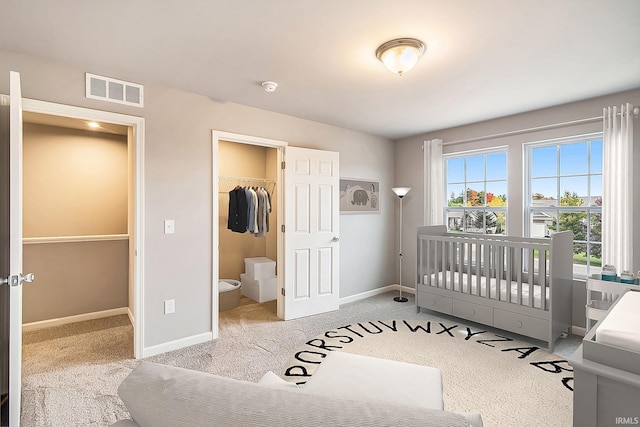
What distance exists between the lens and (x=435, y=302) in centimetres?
361

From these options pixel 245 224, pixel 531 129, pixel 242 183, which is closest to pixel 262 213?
pixel 245 224

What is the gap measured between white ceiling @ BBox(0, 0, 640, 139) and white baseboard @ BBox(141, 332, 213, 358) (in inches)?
89.5

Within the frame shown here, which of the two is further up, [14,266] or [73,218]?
[73,218]

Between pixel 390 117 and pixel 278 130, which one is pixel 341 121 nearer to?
pixel 390 117

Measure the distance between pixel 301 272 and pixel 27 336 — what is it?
2752 millimetres

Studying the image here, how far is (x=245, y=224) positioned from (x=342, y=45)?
263cm

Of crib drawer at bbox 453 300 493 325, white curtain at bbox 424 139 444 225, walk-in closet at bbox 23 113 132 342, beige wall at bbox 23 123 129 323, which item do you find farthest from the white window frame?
beige wall at bbox 23 123 129 323

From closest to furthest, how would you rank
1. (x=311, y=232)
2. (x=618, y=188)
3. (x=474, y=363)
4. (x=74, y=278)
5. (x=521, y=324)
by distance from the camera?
(x=474, y=363) < (x=618, y=188) < (x=521, y=324) < (x=74, y=278) < (x=311, y=232)

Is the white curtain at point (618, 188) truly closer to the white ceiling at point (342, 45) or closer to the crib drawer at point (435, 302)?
the white ceiling at point (342, 45)

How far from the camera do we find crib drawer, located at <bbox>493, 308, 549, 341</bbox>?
9.08 ft

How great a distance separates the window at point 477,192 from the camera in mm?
3830

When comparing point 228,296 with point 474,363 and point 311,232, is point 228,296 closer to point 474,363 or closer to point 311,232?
point 311,232

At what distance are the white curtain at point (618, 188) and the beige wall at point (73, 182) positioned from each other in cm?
511

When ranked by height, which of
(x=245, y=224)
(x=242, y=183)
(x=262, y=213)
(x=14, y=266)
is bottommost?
(x=14, y=266)
